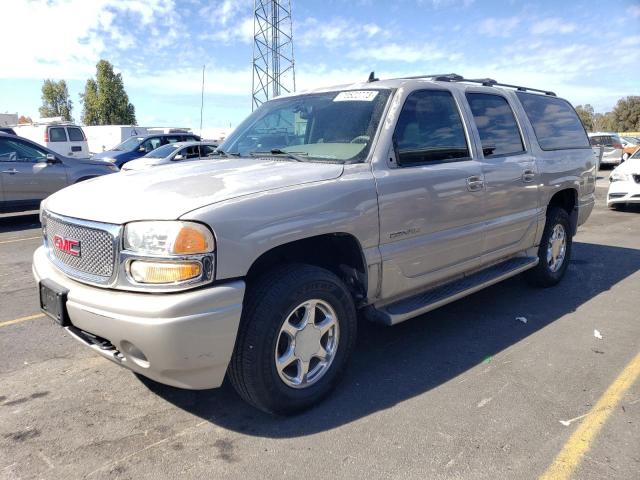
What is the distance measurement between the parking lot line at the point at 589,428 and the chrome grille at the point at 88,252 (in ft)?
7.72

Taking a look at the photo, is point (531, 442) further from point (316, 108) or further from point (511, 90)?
point (511, 90)

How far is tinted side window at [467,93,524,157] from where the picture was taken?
4227mm

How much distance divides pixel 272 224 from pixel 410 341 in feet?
6.19

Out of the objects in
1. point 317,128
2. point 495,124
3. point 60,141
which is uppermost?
point 495,124

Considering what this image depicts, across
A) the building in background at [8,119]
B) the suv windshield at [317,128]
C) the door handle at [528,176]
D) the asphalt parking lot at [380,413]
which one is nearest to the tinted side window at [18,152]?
the asphalt parking lot at [380,413]

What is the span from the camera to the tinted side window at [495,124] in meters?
4.23

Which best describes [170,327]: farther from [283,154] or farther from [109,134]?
→ [109,134]

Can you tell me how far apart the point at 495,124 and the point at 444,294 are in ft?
5.46

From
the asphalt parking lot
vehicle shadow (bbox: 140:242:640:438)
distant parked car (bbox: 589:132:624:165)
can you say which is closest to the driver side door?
the asphalt parking lot

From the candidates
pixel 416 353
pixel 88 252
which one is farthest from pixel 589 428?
Result: pixel 88 252

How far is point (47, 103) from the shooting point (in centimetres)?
6806

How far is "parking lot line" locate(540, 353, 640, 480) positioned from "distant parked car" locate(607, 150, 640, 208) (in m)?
8.52

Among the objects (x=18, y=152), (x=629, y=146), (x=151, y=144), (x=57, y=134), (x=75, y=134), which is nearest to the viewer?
(x=18, y=152)

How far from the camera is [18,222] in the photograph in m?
10.3
